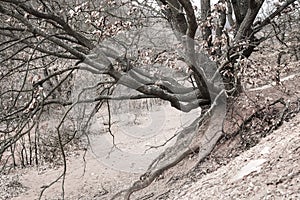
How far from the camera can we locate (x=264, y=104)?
7410 millimetres

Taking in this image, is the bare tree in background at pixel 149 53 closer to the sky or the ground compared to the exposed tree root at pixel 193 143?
closer to the sky

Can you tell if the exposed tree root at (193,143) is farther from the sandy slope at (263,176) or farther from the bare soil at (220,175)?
the sandy slope at (263,176)

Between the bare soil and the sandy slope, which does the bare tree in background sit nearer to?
the bare soil

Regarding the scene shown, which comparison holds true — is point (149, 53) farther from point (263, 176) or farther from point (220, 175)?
point (263, 176)

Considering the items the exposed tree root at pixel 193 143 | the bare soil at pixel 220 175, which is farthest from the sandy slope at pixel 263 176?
the exposed tree root at pixel 193 143

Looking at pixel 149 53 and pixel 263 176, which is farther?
pixel 149 53

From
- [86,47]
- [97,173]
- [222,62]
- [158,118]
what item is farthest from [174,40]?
[158,118]

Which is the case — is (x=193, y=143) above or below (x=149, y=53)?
below

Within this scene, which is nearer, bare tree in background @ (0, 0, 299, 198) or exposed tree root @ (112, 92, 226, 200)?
bare tree in background @ (0, 0, 299, 198)

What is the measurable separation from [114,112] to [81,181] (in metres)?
2.37

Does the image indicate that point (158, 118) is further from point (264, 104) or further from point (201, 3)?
point (264, 104)

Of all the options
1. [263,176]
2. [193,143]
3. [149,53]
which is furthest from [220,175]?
[149,53]

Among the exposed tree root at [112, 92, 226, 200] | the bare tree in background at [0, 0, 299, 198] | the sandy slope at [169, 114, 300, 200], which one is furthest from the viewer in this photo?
the exposed tree root at [112, 92, 226, 200]

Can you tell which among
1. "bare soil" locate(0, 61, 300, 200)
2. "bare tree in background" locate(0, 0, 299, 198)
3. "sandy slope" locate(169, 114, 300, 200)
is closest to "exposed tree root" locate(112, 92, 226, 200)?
"bare tree in background" locate(0, 0, 299, 198)
